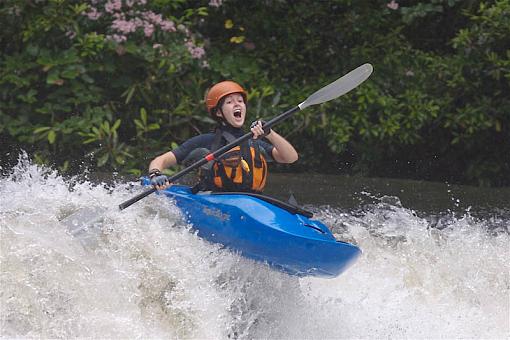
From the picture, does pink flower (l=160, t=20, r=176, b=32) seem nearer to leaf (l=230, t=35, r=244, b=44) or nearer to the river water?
leaf (l=230, t=35, r=244, b=44)

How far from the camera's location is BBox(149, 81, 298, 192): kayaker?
Answer: 14.7ft

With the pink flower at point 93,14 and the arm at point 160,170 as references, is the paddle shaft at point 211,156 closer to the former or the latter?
the arm at point 160,170

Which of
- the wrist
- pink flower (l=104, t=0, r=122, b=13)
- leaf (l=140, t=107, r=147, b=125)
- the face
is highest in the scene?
the face

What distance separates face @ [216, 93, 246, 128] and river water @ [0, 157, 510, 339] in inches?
19.9

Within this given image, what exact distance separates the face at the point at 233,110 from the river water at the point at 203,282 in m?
0.51

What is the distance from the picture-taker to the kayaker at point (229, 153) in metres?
4.47

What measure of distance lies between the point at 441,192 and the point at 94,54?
2769 mm

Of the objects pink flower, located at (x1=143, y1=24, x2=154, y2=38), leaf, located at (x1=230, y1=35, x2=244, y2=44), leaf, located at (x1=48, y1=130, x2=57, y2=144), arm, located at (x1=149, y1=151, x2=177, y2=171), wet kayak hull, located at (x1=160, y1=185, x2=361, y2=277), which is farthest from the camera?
leaf, located at (x1=230, y1=35, x2=244, y2=44)

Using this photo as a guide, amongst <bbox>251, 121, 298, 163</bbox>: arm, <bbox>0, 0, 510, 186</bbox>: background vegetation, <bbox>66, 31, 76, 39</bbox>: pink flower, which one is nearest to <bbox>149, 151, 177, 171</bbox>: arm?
<bbox>251, 121, 298, 163</bbox>: arm

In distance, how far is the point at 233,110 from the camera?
457 cm

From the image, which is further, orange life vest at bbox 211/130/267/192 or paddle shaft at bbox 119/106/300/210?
orange life vest at bbox 211/130/267/192

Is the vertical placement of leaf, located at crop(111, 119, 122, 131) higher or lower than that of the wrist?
lower

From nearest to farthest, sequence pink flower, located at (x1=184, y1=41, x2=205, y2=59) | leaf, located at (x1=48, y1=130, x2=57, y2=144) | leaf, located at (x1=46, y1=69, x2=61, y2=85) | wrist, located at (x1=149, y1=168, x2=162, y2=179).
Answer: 1. wrist, located at (x1=149, y1=168, x2=162, y2=179)
2. leaf, located at (x1=48, y1=130, x2=57, y2=144)
3. leaf, located at (x1=46, y1=69, x2=61, y2=85)
4. pink flower, located at (x1=184, y1=41, x2=205, y2=59)

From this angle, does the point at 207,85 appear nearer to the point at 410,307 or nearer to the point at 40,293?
the point at 410,307
